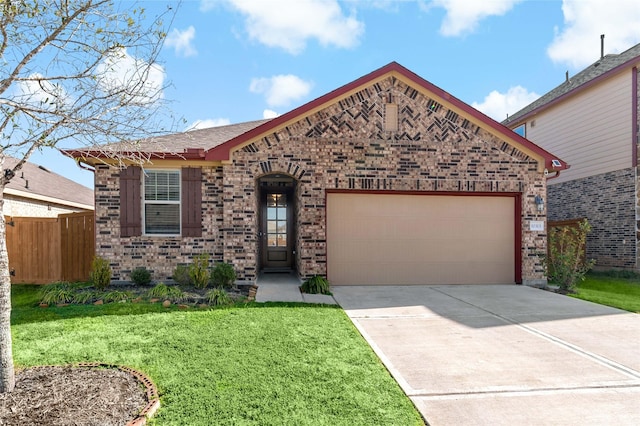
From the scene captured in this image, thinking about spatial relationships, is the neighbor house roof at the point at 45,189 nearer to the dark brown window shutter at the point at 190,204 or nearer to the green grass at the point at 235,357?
the dark brown window shutter at the point at 190,204

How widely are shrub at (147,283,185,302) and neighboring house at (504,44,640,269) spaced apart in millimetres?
13042

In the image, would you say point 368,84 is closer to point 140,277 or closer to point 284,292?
point 284,292

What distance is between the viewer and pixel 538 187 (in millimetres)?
9773

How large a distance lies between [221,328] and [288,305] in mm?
1757

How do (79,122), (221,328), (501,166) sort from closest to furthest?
(79,122), (221,328), (501,166)

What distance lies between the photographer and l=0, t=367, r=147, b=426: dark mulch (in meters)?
2.89

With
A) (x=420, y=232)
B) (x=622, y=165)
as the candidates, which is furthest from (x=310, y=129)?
(x=622, y=165)

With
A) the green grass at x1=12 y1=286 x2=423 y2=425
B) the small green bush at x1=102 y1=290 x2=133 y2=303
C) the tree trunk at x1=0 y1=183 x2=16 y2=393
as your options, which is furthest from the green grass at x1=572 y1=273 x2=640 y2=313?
the small green bush at x1=102 y1=290 x2=133 y2=303

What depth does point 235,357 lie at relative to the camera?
166 inches

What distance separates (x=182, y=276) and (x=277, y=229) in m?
4.39

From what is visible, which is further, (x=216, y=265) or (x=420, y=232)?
(x=420, y=232)

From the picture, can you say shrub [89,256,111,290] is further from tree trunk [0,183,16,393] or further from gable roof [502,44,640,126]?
gable roof [502,44,640,126]

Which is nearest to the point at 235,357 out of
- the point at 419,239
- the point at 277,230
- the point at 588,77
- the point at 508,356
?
the point at 508,356

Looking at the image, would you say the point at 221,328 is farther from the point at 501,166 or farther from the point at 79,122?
the point at 501,166
